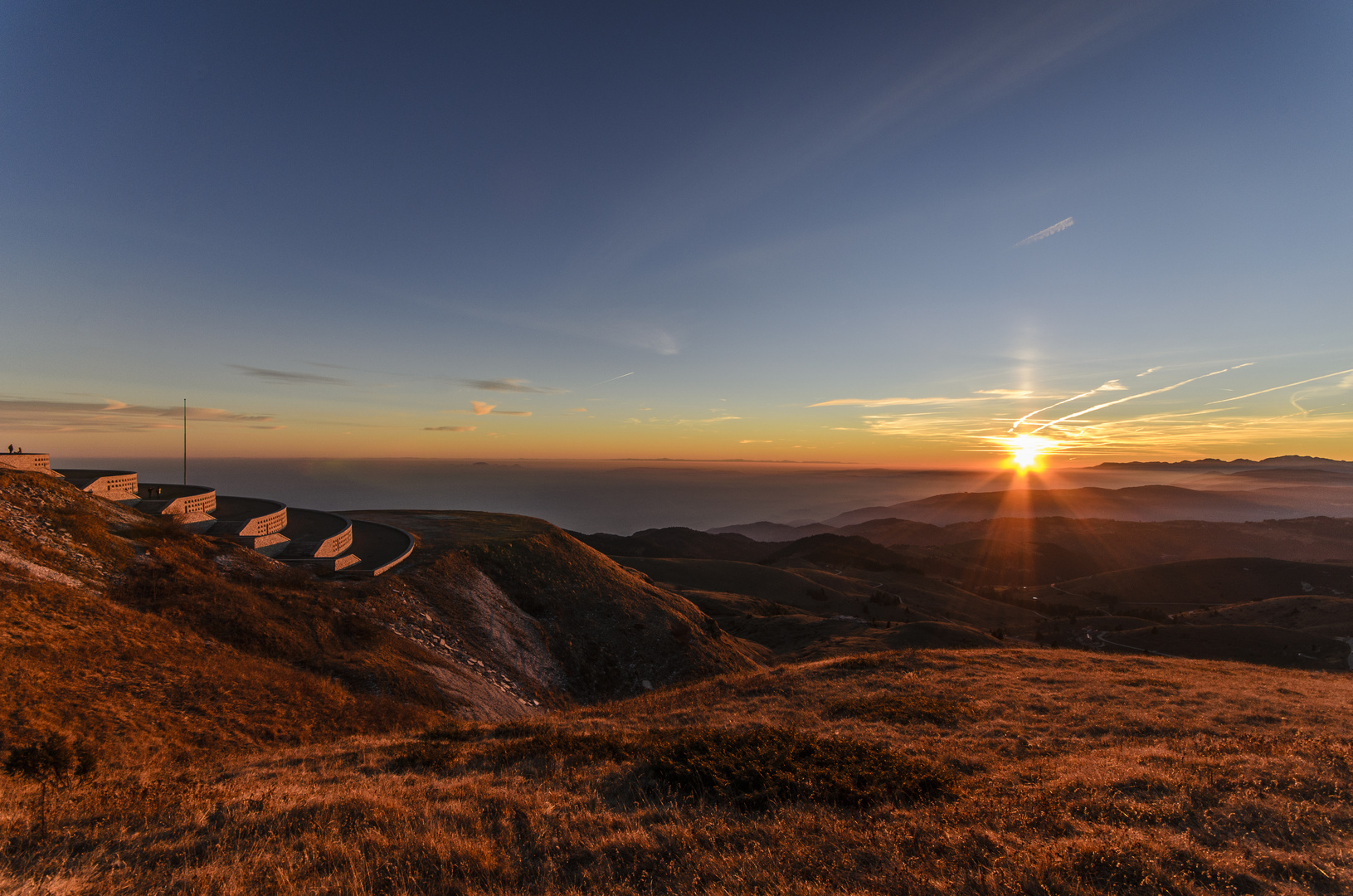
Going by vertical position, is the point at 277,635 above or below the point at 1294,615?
above

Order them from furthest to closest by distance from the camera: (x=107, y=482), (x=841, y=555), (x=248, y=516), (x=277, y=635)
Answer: (x=841, y=555), (x=248, y=516), (x=107, y=482), (x=277, y=635)

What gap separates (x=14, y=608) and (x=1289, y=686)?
36.1 metres

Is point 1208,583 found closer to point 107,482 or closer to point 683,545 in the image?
point 683,545

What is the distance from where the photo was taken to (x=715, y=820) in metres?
6.57

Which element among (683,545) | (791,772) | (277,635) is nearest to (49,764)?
(277,635)

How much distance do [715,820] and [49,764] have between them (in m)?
9.49

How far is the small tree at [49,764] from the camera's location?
713cm

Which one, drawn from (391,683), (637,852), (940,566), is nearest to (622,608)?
(391,683)

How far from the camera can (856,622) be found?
134 feet

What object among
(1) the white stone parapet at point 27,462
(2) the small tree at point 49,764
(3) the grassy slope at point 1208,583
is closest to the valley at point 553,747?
(2) the small tree at point 49,764

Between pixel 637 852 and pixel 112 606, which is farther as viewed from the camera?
pixel 112 606

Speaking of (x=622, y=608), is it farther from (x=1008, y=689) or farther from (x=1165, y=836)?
(x=1165, y=836)

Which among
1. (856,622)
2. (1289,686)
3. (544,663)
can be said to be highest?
(1289,686)

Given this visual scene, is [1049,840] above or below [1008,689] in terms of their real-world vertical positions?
above
